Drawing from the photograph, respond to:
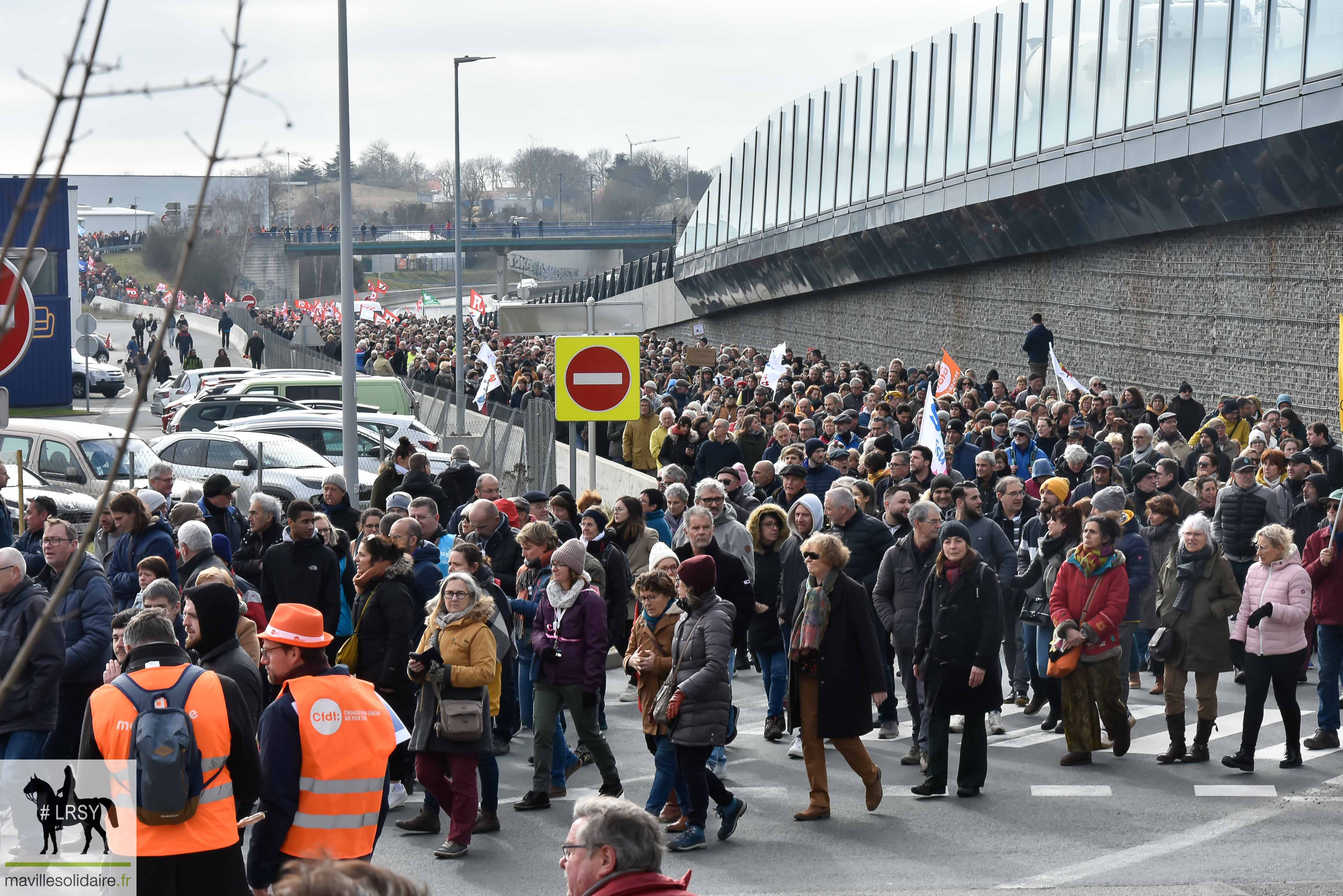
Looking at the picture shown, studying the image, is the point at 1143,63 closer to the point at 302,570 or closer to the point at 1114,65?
the point at 1114,65

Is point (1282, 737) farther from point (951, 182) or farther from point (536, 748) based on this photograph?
point (951, 182)

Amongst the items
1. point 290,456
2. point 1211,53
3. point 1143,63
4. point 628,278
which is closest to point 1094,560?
point 290,456

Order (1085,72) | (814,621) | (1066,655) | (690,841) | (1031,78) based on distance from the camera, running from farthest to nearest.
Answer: (1031,78) < (1085,72) < (1066,655) < (814,621) < (690,841)

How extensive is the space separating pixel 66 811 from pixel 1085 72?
2395cm

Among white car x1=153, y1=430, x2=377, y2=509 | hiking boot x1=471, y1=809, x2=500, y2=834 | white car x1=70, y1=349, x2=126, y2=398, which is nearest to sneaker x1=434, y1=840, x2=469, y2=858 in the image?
hiking boot x1=471, y1=809, x2=500, y2=834

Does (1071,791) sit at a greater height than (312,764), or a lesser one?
lesser

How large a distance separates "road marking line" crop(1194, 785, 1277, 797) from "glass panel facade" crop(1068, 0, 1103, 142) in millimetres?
18788

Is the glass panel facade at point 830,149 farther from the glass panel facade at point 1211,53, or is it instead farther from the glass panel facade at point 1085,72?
the glass panel facade at point 1211,53

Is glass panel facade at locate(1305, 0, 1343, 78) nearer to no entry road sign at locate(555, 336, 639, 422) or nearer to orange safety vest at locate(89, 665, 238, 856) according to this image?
no entry road sign at locate(555, 336, 639, 422)

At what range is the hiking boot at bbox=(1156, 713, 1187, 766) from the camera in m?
10.2

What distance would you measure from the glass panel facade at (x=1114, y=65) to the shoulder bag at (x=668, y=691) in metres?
19.3

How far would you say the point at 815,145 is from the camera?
41156 millimetres

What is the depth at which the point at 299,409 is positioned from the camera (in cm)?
2606

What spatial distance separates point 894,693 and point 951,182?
72.8ft
